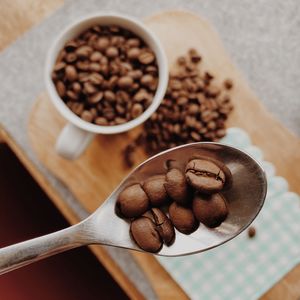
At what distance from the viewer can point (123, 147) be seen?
83cm

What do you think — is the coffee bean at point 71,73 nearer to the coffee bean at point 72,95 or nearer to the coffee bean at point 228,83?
the coffee bean at point 72,95

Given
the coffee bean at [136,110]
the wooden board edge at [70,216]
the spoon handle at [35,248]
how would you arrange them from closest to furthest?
the spoon handle at [35,248] < the coffee bean at [136,110] < the wooden board edge at [70,216]

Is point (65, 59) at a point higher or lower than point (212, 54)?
higher

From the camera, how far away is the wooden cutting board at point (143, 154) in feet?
2.71

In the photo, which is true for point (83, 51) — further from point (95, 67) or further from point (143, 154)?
point (143, 154)

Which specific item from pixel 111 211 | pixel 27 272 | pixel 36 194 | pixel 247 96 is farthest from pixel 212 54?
pixel 27 272

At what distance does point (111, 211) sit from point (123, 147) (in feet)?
0.56

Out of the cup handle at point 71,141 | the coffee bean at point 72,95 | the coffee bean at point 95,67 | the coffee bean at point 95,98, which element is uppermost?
the coffee bean at point 95,67

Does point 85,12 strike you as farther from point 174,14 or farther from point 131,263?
point 131,263

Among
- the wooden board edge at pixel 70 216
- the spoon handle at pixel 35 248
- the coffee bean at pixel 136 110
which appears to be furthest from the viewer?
the wooden board edge at pixel 70 216

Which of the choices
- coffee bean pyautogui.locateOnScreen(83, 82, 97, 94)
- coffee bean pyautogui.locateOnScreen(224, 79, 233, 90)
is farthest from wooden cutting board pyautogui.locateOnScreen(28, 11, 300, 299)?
coffee bean pyautogui.locateOnScreen(83, 82, 97, 94)

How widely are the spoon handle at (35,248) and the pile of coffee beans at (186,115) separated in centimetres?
22

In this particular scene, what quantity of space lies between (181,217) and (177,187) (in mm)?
→ 45

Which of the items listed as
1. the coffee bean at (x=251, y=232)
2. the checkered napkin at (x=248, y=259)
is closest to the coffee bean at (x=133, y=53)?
the checkered napkin at (x=248, y=259)
